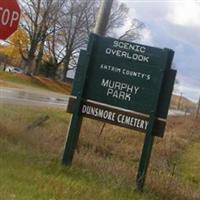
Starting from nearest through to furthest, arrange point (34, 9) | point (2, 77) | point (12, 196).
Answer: point (12, 196), point (2, 77), point (34, 9)

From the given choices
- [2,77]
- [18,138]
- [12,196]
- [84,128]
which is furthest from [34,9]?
[12,196]

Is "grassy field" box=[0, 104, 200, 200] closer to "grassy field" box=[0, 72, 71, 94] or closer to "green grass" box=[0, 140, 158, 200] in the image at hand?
"green grass" box=[0, 140, 158, 200]

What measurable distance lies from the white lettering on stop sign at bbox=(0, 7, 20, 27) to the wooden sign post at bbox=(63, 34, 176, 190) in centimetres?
171

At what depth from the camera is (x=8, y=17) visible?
9469 mm

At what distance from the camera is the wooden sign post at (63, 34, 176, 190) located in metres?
10.1

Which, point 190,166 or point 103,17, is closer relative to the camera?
point 103,17

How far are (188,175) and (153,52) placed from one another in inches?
408

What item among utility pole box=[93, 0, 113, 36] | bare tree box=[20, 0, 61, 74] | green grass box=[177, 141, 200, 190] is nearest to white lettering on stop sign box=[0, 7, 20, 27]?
utility pole box=[93, 0, 113, 36]

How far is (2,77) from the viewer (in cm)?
6262

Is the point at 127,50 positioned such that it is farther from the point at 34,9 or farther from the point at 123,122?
the point at 34,9

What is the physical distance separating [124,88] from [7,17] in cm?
230

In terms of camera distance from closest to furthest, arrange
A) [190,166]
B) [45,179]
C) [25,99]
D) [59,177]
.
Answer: [45,179] < [59,177] < [190,166] < [25,99]

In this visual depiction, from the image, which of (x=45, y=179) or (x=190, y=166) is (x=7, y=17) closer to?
(x=45, y=179)

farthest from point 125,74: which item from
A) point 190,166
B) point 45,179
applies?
point 190,166
